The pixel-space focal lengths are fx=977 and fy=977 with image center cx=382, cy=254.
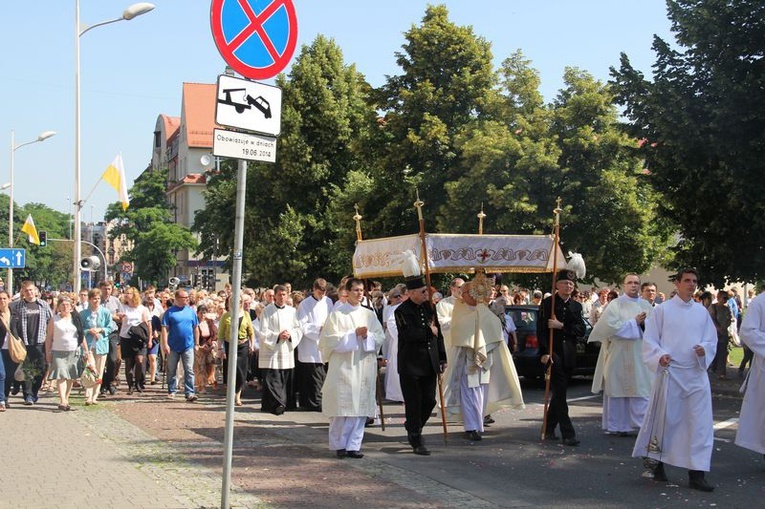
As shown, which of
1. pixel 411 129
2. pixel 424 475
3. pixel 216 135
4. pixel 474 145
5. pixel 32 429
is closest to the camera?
pixel 216 135

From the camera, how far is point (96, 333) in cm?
1588

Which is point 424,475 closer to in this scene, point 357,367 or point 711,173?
point 357,367

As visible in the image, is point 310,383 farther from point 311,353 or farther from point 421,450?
point 421,450

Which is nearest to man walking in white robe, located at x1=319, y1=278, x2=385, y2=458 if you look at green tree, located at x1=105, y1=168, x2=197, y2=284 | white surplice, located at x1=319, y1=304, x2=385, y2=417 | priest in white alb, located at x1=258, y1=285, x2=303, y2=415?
white surplice, located at x1=319, y1=304, x2=385, y2=417

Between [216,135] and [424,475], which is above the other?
[216,135]

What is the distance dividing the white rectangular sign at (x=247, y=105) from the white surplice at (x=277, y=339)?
8.39 m

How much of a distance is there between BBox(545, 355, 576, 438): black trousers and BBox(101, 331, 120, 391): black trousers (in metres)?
8.82

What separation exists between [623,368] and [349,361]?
12.8 feet

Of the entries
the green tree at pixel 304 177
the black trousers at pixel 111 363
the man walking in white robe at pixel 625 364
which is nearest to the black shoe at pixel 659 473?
the man walking in white robe at pixel 625 364

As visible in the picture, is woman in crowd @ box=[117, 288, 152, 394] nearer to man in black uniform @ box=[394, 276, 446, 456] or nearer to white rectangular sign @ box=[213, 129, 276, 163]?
man in black uniform @ box=[394, 276, 446, 456]

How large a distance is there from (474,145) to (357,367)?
22960mm

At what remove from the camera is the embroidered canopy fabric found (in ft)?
40.8

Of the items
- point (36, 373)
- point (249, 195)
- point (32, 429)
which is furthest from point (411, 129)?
point (32, 429)

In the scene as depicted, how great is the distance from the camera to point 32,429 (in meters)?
12.6
